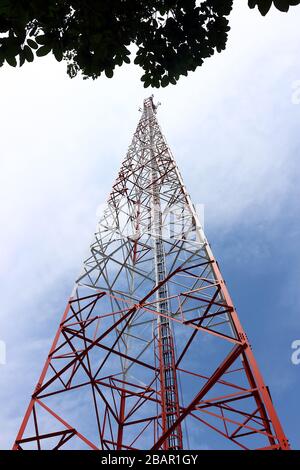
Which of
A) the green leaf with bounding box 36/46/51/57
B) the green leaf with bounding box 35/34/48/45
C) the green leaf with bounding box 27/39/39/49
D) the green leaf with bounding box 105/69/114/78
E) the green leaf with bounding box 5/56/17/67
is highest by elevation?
the green leaf with bounding box 105/69/114/78

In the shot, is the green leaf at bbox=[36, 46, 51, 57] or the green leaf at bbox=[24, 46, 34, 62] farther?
the green leaf at bbox=[36, 46, 51, 57]

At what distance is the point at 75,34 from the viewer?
3.56m

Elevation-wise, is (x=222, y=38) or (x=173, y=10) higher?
(x=173, y=10)

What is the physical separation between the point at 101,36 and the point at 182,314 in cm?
544

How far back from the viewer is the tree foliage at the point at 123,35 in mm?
3193

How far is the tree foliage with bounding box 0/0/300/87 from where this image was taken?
319 cm

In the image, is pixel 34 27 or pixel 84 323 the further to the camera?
pixel 84 323

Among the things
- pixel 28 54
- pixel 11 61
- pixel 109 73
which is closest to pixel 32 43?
pixel 28 54

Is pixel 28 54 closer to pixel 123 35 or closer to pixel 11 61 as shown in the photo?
pixel 11 61

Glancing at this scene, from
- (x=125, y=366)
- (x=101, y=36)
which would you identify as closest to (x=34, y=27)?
(x=101, y=36)

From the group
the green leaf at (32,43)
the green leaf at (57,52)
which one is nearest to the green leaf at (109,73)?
the green leaf at (57,52)

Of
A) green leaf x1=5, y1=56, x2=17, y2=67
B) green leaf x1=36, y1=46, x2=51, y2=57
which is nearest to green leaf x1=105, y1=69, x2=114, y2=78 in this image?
green leaf x1=36, y1=46, x2=51, y2=57

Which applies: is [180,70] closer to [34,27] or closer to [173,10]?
[173,10]

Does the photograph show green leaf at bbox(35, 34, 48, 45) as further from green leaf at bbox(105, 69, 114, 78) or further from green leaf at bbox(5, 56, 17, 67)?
green leaf at bbox(105, 69, 114, 78)
